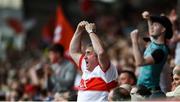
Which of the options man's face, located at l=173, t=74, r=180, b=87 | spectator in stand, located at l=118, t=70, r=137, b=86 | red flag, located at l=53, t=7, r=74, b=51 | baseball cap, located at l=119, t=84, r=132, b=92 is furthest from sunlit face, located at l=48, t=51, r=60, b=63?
man's face, located at l=173, t=74, r=180, b=87

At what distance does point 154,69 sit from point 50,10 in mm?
29951

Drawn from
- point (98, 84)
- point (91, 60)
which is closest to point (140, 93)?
point (98, 84)

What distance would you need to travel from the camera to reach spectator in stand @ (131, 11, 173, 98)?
39.4 ft

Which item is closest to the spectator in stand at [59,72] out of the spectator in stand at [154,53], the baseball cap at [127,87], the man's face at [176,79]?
the baseball cap at [127,87]

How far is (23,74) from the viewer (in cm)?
2048

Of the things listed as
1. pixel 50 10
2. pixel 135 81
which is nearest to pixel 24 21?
pixel 50 10

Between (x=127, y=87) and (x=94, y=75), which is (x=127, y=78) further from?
(x=94, y=75)

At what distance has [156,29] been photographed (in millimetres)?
12602

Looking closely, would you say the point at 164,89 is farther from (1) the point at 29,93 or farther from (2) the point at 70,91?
(1) the point at 29,93

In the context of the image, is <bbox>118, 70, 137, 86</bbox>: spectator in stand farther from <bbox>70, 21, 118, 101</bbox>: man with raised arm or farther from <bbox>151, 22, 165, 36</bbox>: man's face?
<bbox>70, 21, 118, 101</bbox>: man with raised arm

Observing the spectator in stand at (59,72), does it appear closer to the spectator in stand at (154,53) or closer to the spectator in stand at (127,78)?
the spectator in stand at (127,78)

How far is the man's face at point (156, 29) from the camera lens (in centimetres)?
1259

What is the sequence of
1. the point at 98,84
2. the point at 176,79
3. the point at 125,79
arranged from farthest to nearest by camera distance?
the point at 125,79
the point at 176,79
the point at 98,84

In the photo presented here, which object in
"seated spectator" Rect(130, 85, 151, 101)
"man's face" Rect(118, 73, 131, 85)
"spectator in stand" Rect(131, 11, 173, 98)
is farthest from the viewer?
"man's face" Rect(118, 73, 131, 85)
